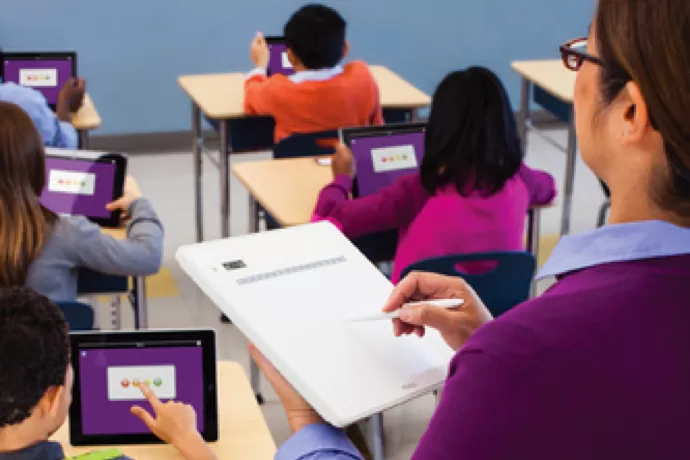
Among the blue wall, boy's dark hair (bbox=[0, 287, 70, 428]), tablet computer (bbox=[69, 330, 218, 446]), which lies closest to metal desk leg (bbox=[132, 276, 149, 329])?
tablet computer (bbox=[69, 330, 218, 446])

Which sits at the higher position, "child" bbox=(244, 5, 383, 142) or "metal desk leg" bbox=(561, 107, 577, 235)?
"child" bbox=(244, 5, 383, 142)

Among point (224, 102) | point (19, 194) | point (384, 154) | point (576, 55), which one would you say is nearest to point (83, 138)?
point (224, 102)

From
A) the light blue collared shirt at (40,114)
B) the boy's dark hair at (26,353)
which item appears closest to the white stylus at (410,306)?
the boy's dark hair at (26,353)

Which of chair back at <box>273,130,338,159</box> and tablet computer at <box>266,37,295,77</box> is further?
tablet computer at <box>266,37,295,77</box>

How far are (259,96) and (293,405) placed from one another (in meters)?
3.06

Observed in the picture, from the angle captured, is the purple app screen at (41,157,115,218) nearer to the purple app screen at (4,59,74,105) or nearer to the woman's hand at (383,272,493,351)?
the purple app screen at (4,59,74,105)

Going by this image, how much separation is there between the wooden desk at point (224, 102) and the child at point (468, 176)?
4.59ft

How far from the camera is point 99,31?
5273 millimetres

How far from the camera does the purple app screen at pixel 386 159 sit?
303cm

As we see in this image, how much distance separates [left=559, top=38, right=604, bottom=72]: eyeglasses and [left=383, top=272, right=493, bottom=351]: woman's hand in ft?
0.96

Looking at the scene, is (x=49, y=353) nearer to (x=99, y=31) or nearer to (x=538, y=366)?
(x=538, y=366)

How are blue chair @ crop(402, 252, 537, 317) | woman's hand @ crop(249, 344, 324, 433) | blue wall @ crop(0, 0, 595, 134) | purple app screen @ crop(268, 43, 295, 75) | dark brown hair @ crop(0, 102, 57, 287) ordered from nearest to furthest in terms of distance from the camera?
woman's hand @ crop(249, 344, 324, 433) → dark brown hair @ crop(0, 102, 57, 287) → blue chair @ crop(402, 252, 537, 317) → purple app screen @ crop(268, 43, 295, 75) → blue wall @ crop(0, 0, 595, 134)

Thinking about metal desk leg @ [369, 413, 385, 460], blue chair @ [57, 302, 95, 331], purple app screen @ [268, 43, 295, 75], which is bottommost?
metal desk leg @ [369, 413, 385, 460]

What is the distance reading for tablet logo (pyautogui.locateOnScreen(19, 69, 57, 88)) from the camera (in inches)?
154
